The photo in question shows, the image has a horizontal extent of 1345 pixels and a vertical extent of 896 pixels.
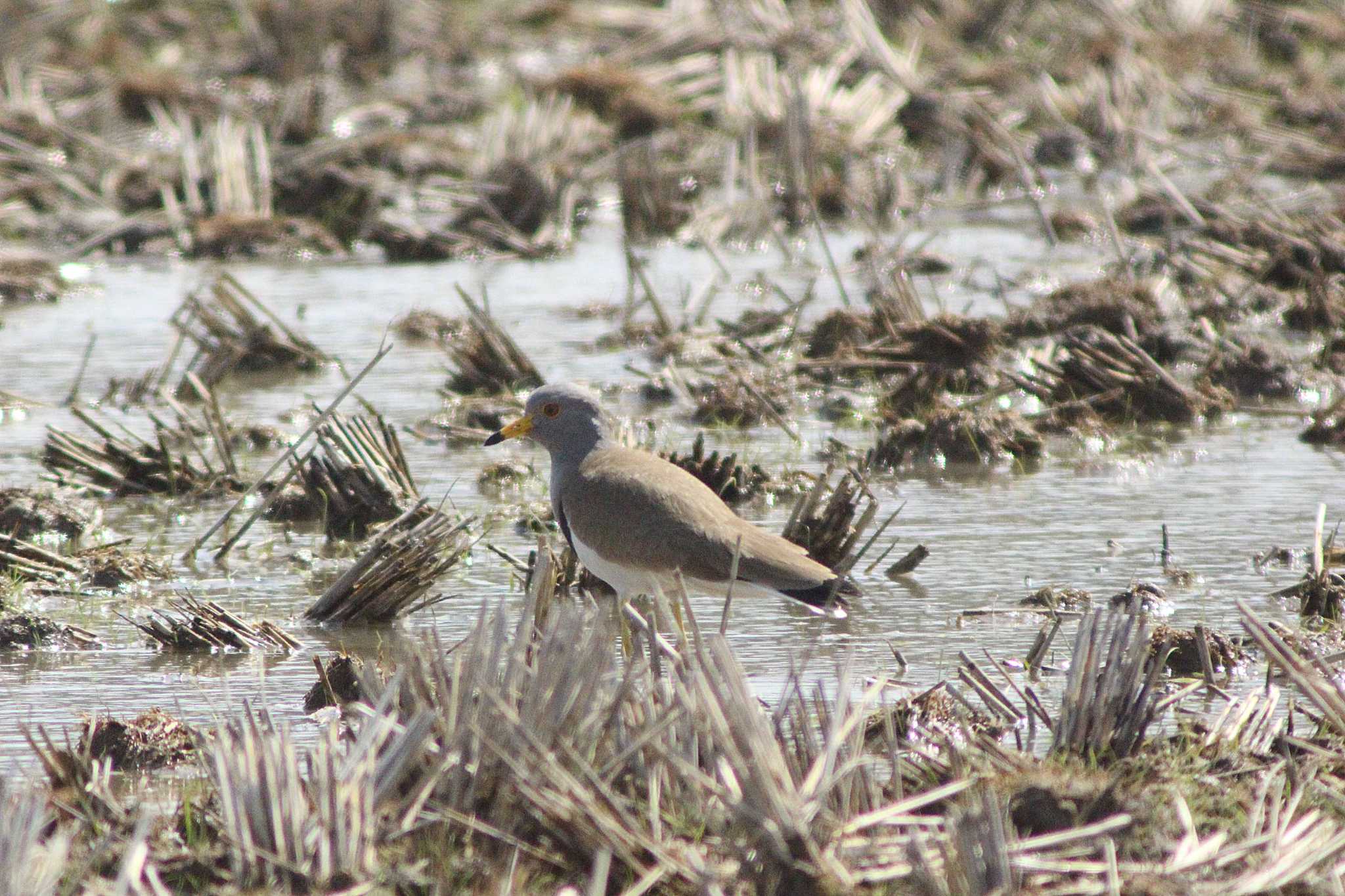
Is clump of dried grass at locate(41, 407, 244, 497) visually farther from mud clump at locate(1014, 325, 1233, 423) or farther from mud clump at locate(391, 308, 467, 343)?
mud clump at locate(1014, 325, 1233, 423)

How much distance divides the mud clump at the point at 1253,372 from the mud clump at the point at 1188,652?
4106 mm

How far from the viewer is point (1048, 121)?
16.9 meters

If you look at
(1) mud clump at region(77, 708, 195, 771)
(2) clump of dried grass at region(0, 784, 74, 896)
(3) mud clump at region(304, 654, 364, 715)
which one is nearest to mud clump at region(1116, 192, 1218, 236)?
(3) mud clump at region(304, 654, 364, 715)

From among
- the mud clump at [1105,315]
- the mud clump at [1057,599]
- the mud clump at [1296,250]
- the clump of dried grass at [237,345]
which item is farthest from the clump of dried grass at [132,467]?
the mud clump at [1296,250]

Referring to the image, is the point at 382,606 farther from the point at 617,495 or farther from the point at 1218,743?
the point at 1218,743

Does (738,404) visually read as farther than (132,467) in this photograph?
Yes

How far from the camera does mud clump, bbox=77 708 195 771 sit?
189 inches

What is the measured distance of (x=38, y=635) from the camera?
6.01 metres

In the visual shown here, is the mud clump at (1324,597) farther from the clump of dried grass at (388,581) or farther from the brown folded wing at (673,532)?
the clump of dried grass at (388,581)

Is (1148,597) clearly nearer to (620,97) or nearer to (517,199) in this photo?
(517,199)

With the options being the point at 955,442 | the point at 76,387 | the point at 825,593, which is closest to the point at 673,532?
the point at 825,593

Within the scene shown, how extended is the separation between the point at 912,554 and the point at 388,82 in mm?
13254

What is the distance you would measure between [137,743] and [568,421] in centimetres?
243

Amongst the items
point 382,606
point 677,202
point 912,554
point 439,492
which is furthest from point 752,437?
point 677,202
